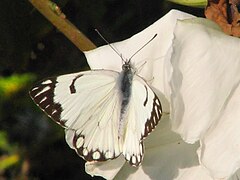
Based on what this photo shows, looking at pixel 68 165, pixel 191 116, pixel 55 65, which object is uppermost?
pixel 191 116

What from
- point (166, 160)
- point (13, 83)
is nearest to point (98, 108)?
point (166, 160)

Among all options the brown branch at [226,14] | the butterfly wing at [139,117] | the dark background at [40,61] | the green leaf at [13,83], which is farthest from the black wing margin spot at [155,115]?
the green leaf at [13,83]

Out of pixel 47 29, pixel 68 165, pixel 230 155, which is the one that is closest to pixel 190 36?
pixel 230 155

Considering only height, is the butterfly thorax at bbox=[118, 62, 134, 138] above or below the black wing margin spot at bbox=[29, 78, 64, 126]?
below

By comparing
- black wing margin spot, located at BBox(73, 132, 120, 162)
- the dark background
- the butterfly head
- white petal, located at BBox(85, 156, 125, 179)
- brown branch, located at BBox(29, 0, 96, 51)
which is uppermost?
brown branch, located at BBox(29, 0, 96, 51)

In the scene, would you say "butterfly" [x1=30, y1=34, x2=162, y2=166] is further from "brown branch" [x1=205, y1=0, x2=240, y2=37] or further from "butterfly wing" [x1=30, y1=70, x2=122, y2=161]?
"brown branch" [x1=205, y1=0, x2=240, y2=37]

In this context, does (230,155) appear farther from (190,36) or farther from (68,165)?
(68,165)

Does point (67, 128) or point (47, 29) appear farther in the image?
point (47, 29)

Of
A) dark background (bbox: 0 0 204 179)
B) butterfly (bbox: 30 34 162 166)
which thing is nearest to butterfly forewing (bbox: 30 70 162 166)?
butterfly (bbox: 30 34 162 166)
